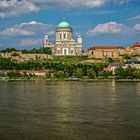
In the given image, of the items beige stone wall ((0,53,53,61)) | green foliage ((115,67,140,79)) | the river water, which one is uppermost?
beige stone wall ((0,53,53,61))

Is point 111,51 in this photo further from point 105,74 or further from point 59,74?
Answer: point 59,74

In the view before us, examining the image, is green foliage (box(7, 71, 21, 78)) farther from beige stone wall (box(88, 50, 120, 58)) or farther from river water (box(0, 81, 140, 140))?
river water (box(0, 81, 140, 140))

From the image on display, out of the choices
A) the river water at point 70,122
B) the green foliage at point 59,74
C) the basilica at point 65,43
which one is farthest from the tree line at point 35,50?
the river water at point 70,122

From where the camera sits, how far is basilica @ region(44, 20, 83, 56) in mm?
107000

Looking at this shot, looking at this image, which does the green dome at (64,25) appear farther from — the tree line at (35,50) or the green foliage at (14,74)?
the green foliage at (14,74)

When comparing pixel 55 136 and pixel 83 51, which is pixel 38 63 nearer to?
pixel 83 51

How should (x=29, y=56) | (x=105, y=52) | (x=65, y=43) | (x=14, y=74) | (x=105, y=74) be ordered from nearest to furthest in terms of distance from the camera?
(x=105, y=74) → (x=14, y=74) → (x=29, y=56) → (x=105, y=52) → (x=65, y=43)

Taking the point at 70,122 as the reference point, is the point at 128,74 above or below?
above

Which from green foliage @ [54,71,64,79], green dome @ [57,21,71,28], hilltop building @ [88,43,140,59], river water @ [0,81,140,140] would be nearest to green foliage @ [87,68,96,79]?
green foliage @ [54,71,64,79]

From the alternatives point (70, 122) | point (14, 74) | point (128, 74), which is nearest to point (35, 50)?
point (14, 74)

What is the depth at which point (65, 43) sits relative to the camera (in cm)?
10769

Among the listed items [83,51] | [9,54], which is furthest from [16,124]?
[83,51]

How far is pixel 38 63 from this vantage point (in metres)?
92.6

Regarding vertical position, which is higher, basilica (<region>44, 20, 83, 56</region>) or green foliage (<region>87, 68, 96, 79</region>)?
basilica (<region>44, 20, 83, 56</region>)
